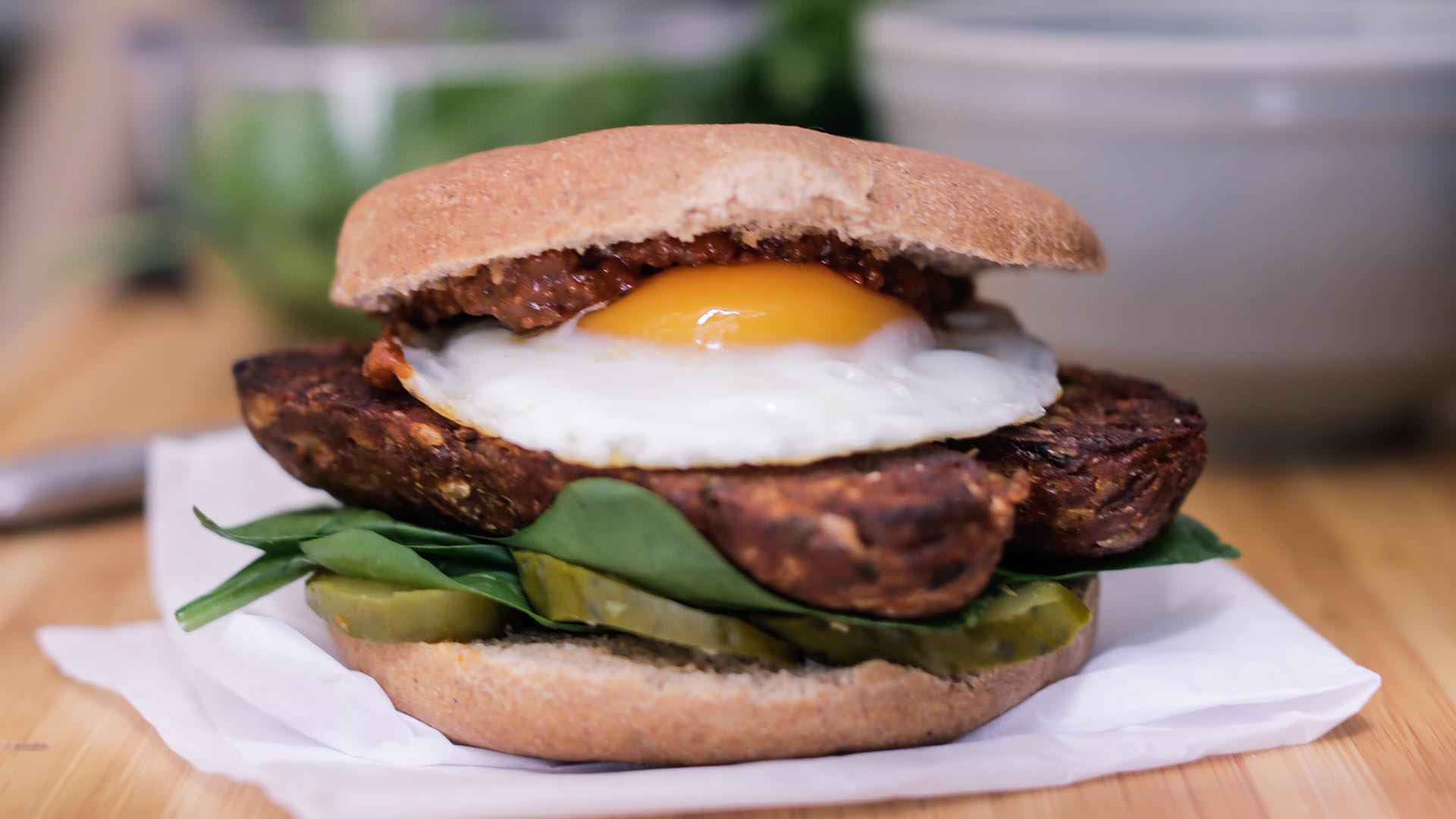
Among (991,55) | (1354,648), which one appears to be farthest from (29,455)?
(1354,648)

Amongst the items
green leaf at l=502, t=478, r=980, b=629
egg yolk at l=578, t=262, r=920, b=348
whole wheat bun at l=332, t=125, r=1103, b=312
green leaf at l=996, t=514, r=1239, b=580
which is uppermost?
whole wheat bun at l=332, t=125, r=1103, b=312

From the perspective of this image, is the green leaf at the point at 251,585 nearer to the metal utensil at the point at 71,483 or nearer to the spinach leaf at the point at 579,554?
the spinach leaf at the point at 579,554

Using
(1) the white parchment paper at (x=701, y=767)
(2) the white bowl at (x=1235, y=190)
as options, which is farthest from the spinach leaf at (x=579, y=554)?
(2) the white bowl at (x=1235, y=190)

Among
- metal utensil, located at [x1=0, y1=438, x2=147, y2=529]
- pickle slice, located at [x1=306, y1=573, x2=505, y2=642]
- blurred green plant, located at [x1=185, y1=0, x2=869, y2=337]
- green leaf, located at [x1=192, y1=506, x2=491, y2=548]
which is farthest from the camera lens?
blurred green plant, located at [x1=185, y1=0, x2=869, y2=337]

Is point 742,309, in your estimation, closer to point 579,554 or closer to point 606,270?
point 606,270

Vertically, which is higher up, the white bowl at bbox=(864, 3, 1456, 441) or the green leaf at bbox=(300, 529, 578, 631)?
the white bowl at bbox=(864, 3, 1456, 441)

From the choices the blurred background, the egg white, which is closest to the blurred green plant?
the blurred background

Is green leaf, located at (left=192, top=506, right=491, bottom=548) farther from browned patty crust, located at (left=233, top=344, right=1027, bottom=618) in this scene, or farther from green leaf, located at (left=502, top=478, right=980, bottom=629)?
green leaf, located at (left=502, top=478, right=980, bottom=629)
